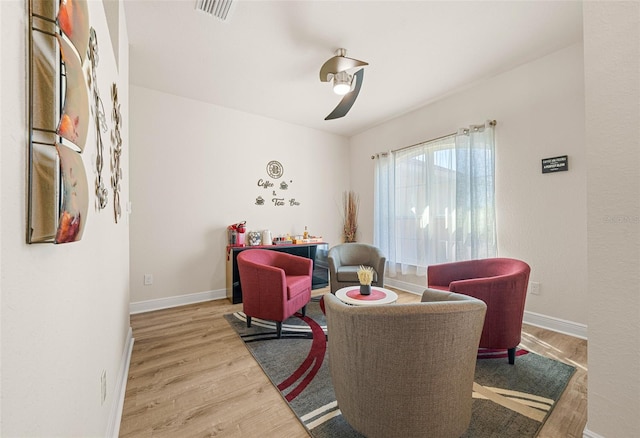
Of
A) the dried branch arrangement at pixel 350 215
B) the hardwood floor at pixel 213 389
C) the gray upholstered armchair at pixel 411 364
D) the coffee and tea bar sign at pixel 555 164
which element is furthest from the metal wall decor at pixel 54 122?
the dried branch arrangement at pixel 350 215

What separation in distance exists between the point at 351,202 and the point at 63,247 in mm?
4599

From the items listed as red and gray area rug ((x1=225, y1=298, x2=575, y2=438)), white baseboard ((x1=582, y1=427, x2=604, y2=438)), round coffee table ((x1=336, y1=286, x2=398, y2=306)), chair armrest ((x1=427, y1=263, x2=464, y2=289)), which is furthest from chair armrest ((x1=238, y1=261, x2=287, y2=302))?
white baseboard ((x1=582, y1=427, x2=604, y2=438))

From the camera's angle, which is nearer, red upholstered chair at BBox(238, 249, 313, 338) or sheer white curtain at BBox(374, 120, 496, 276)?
red upholstered chair at BBox(238, 249, 313, 338)

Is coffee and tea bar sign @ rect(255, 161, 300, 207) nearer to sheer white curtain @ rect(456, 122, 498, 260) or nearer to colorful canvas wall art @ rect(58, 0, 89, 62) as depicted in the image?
sheer white curtain @ rect(456, 122, 498, 260)

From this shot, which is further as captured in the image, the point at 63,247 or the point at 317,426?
the point at 317,426

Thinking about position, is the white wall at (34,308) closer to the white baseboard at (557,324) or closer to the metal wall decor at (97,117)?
the metal wall decor at (97,117)

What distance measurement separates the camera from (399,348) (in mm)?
1151

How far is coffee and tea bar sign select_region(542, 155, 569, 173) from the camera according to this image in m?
2.63

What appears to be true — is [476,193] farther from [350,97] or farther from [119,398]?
[119,398]

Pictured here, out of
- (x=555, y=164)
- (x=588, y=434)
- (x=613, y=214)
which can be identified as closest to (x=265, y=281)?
(x=588, y=434)

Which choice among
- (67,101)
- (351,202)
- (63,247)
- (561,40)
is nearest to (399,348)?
(63,247)

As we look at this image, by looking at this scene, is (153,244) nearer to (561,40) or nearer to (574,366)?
(574,366)

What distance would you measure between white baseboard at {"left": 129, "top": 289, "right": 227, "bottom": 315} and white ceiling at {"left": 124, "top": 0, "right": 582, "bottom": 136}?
106 inches

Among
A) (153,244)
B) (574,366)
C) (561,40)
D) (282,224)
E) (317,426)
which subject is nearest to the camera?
(317,426)
